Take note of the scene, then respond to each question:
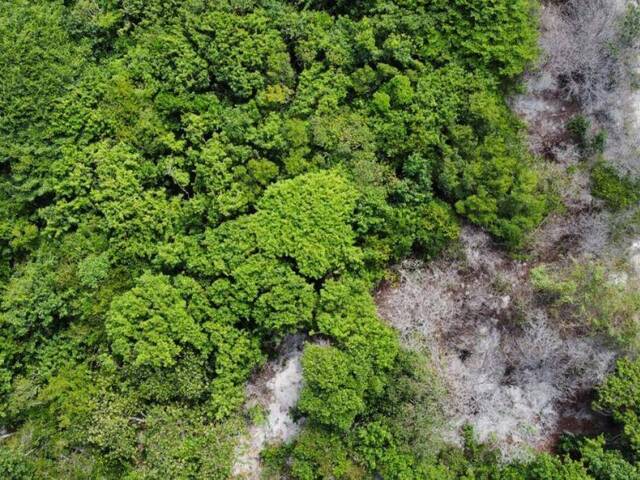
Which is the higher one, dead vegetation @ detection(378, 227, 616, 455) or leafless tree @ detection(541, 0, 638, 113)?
leafless tree @ detection(541, 0, 638, 113)

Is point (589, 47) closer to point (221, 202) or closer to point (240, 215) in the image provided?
point (240, 215)

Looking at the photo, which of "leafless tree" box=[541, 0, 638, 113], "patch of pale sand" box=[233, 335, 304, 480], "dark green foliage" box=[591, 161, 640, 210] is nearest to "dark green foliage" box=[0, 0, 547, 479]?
"patch of pale sand" box=[233, 335, 304, 480]

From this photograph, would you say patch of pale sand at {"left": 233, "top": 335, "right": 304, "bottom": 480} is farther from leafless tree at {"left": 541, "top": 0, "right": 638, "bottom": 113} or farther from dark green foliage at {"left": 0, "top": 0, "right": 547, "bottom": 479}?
leafless tree at {"left": 541, "top": 0, "right": 638, "bottom": 113}

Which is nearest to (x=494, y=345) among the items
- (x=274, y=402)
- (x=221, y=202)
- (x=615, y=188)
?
(x=615, y=188)

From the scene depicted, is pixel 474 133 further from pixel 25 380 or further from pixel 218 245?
pixel 25 380

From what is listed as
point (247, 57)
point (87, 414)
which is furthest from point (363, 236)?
point (87, 414)
